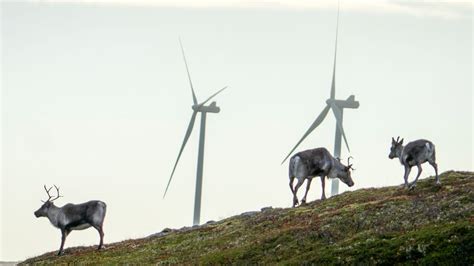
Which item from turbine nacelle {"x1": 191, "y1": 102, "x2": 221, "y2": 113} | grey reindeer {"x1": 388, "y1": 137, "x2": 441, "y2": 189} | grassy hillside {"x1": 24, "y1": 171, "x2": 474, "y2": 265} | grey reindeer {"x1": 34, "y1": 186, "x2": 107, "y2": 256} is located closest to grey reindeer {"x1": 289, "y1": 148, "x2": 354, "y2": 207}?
grassy hillside {"x1": 24, "y1": 171, "x2": 474, "y2": 265}

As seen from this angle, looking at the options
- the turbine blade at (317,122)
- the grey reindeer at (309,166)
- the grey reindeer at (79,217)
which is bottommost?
the grey reindeer at (79,217)

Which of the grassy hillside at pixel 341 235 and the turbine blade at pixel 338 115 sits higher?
the turbine blade at pixel 338 115

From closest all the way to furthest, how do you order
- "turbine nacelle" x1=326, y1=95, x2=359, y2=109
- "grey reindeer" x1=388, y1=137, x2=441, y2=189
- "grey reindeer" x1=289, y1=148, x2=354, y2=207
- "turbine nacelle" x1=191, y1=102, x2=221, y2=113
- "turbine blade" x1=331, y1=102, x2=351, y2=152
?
"grey reindeer" x1=388, y1=137, x2=441, y2=189, "grey reindeer" x1=289, y1=148, x2=354, y2=207, "turbine blade" x1=331, y1=102, x2=351, y2=152, "turbine nacelle" x1=326, y1=95, x2=359, y2=109, "turbine nacelle" x1=191, y1=102, x2=221, y2=113

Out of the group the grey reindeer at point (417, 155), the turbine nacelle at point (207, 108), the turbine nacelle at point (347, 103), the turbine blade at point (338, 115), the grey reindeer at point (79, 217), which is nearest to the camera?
the grey reindeer at point (417, 155)

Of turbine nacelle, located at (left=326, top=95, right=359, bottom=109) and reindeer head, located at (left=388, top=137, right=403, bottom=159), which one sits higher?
turbine nacelle, located at (left=326, top=95, right=359, bottom=109)

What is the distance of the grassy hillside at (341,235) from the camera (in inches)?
1564

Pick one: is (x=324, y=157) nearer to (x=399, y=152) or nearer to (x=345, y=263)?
(x=399, y=152)

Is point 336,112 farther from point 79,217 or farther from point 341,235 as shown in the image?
point 341,235

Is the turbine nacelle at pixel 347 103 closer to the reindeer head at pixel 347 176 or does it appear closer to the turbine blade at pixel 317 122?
the turbine blade at pixel 317 122

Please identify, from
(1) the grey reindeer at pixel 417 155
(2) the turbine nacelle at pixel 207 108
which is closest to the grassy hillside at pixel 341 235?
(1) the grey reindeer at pixel 417 155

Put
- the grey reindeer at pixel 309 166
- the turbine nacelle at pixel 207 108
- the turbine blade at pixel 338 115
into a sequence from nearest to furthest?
the grey reindeer at pixel 309 166 < the turbine blade at pixel 338 115 < the turbine nacelle at pixel 207 108

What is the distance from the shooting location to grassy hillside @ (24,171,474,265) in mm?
39719

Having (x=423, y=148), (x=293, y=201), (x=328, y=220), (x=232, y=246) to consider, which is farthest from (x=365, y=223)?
(x=293, y=201)

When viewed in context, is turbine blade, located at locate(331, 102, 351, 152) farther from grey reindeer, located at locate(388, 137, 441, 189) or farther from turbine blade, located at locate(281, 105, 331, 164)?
grey reindeer, located at locate(388, 137, 441, 189)
